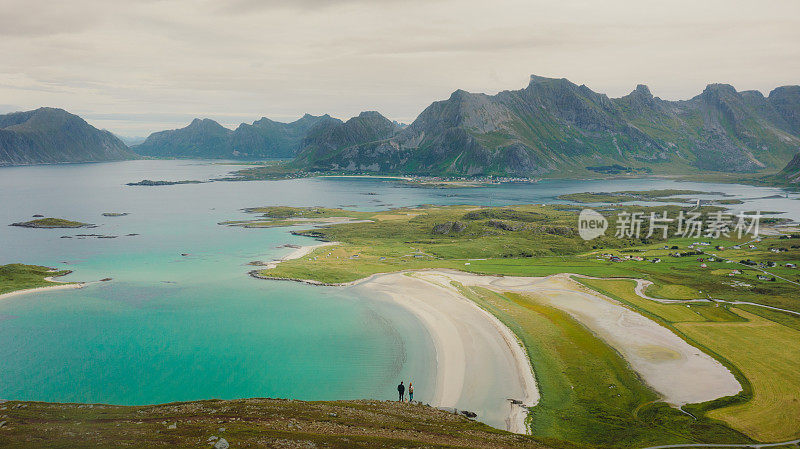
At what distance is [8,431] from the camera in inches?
1260

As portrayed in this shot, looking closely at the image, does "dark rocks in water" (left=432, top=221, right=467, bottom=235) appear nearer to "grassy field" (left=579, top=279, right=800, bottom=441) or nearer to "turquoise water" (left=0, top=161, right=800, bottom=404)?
"grassy field" (left=579, top=279, right=800, bottom=441)

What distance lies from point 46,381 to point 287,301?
39963 mm

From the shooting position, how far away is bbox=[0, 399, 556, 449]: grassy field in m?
31.5

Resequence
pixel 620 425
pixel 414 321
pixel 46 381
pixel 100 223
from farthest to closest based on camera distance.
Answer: pixel 100 223 < pixel 414 321 < pixel 46 381 < pixel 620 425

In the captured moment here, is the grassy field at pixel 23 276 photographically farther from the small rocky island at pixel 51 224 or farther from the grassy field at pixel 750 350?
the grassy field at pixel 750 350

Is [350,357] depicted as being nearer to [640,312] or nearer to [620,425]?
[620,425]

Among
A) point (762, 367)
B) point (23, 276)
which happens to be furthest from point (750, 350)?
point (23, 276)

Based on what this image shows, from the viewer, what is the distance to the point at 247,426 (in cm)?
3497

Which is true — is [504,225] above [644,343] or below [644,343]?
above

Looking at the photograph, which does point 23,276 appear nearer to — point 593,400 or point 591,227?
point 593,400

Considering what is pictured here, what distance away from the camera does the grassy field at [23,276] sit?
94.7 meters

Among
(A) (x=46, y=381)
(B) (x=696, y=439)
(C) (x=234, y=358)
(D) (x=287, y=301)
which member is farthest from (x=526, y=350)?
(A) (x=46, y=381)

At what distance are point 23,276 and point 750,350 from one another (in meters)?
140

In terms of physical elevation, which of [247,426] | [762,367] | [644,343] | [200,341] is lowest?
[200,341]
